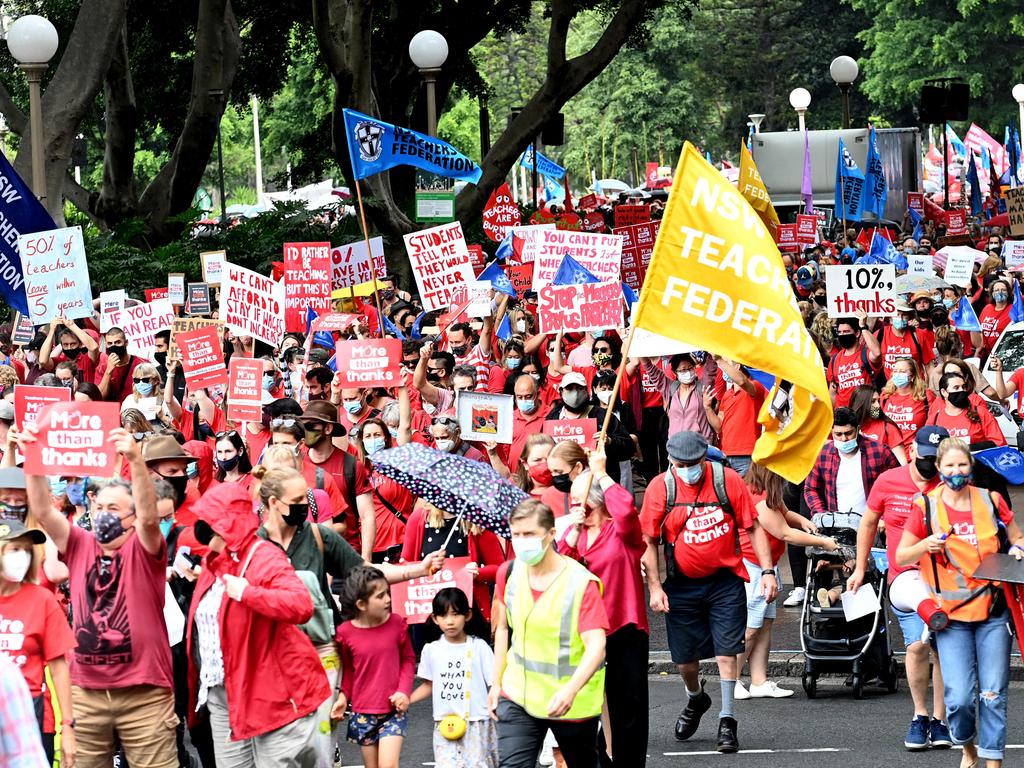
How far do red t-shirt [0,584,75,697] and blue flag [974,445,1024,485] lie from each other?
4.77 metres

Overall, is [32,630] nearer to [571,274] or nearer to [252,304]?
[252,304]

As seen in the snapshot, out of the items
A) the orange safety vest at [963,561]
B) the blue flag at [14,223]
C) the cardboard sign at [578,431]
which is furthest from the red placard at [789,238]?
the orange safety vest at [963,561]

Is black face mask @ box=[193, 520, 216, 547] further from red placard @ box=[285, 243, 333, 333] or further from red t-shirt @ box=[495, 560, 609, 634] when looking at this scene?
red placard @ box=[285, 243, 333, 333]

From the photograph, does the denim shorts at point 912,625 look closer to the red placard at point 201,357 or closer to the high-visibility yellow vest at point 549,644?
the high-visibility yellow vest at point 549,644

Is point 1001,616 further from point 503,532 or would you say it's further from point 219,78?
point 219,78

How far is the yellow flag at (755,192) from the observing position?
15477 millimetres

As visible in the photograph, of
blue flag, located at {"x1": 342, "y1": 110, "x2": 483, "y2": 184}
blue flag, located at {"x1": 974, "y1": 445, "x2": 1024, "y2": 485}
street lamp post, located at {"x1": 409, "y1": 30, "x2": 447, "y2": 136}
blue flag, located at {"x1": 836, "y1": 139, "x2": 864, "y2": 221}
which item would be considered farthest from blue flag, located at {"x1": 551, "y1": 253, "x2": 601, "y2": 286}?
blue flag, located at {"x1": 836, "y1": 139, "x2": 864, "y2": 221}

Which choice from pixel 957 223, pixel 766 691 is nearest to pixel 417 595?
pixel 766 691

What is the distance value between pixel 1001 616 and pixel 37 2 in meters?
30.1

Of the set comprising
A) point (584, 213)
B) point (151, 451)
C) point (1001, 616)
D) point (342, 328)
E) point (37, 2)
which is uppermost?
point (37, 2)

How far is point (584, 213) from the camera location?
3334 cm

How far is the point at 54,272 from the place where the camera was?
16.2 meters

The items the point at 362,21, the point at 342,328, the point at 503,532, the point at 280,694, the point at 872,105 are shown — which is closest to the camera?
the point at 280,694

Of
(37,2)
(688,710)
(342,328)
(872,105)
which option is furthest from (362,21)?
(872,105)
